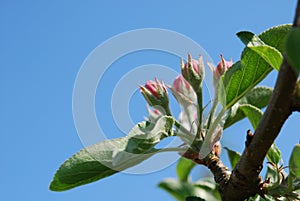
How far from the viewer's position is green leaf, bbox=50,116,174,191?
1.07 meters

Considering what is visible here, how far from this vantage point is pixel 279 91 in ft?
2.81

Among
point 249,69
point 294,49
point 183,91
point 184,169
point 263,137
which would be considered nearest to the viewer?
point 294,49

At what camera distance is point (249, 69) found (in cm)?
120

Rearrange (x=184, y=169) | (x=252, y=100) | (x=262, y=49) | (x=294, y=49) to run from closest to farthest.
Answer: (x=294, y=49) → (x=262, y=49) → (x=252, y=100) → (x=184, y=169)

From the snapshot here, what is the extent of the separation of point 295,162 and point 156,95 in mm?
355

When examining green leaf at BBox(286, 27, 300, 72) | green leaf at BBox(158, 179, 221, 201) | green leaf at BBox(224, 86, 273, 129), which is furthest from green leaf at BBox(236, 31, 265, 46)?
green leaf at BBox(158, 179, 221, 201)

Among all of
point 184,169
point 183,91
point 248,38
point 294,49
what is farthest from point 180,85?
point 184,169

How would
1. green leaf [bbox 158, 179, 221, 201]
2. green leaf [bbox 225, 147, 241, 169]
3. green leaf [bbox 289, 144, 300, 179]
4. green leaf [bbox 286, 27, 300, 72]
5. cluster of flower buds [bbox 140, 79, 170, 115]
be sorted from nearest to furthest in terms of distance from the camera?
green leaf [bbox 286, 27, 300, 72] < green leaf [bbox 289, 144, 300, 179] < cluster of flower buds [bbox 140, 79, 170, 115] < green leaf [bbox 225, 147, 241, 169] < green leaf [bbox 158, 179, 221, 201]

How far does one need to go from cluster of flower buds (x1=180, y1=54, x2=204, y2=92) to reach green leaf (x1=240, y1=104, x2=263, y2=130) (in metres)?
0.15

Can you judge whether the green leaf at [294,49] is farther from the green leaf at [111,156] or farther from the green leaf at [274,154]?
the green leaf at [274,154]

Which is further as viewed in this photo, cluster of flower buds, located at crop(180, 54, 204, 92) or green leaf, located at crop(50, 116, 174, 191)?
cluster of flower buds, located at crop(180, 54, 204, 92)

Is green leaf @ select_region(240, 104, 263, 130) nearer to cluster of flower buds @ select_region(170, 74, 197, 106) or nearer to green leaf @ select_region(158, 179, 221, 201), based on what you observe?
cluster of flower buds @ select_region(170, 74, 197, 106)

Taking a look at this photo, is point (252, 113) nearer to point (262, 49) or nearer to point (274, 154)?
point (274, 154)

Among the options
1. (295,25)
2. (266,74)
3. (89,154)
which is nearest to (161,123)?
(89,154)
